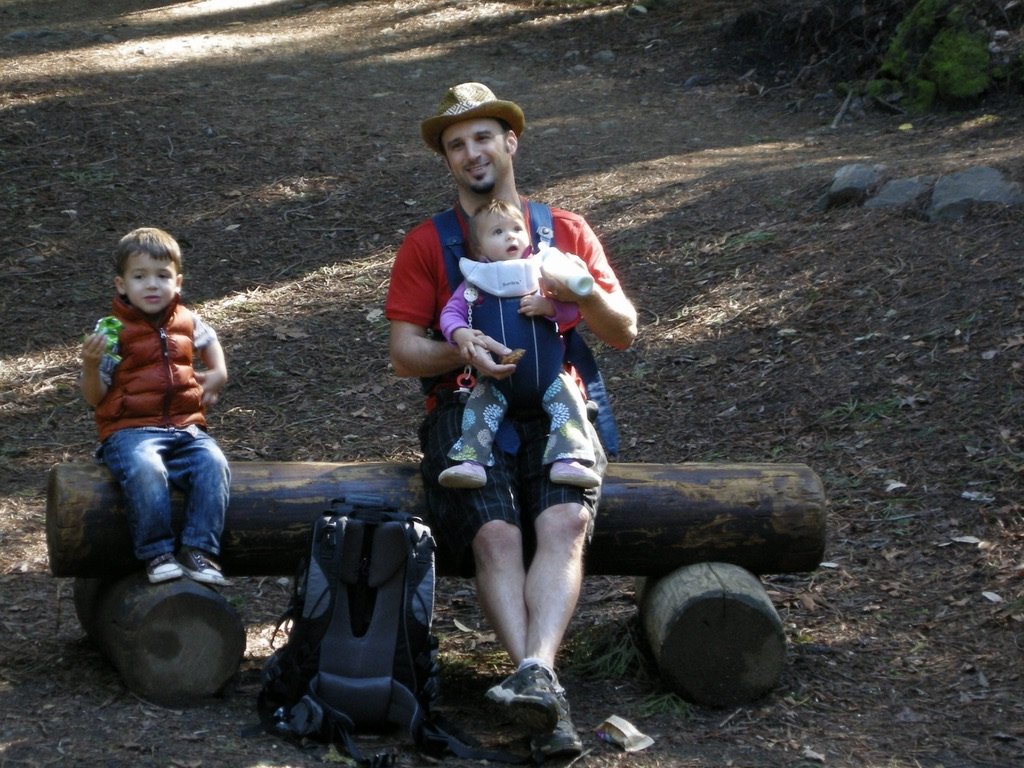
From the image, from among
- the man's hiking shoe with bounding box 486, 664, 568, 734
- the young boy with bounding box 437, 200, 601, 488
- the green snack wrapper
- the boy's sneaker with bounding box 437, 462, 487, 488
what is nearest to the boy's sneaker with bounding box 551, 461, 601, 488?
the young boy with bounding box 437, 200, 601, 488

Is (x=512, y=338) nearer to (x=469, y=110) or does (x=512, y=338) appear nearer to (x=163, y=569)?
(x=469, y=110)

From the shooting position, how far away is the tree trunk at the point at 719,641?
426 centimetres

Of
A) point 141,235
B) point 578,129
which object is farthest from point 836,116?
point 141,235

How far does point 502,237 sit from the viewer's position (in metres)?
4.38

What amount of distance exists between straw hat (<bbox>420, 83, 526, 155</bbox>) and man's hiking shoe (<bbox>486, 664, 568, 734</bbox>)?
79.4 inches

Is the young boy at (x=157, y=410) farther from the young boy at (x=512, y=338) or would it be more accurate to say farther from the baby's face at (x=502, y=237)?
the baby's face at (x=502, y=237)

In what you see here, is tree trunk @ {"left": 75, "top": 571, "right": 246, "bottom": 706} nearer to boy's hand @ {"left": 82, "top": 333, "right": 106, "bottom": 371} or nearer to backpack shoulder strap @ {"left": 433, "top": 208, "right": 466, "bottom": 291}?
boy's hand @ {"left": 82, "top": 333, "right": 106, "bottom": 371}

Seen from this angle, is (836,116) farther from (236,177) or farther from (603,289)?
(603,289)

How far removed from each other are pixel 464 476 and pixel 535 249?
924 mm

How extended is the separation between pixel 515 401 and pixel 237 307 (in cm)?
432

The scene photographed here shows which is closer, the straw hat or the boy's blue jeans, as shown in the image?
the boy's blue jeans

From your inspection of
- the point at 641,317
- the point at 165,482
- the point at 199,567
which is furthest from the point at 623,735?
the point at 641,317

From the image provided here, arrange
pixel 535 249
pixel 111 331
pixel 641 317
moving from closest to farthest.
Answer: pixel 111 331, pixel 535 249, pixel 641 317

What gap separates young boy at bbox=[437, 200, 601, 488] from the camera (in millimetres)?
4246
